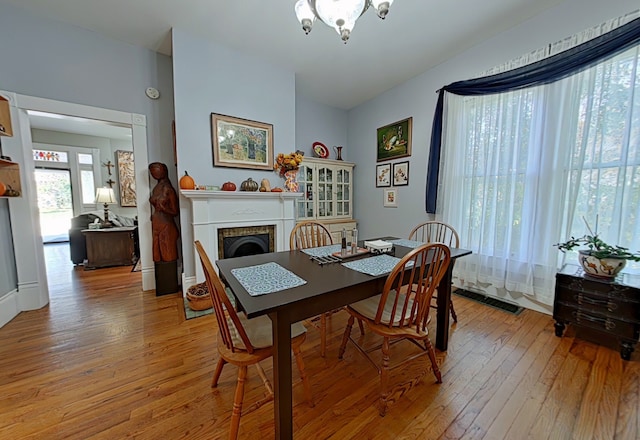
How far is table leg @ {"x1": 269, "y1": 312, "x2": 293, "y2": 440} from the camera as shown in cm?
100

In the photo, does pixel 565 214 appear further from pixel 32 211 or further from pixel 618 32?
pixel 32 211

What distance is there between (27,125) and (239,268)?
9.33 ft

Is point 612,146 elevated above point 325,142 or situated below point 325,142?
below

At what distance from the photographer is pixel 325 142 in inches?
168

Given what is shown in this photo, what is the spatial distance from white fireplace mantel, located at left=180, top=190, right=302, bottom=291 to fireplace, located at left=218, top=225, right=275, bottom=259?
6cm

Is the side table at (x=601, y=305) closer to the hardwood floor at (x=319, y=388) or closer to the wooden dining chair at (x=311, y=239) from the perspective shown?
the hardwood floor at (x=319, y=388)

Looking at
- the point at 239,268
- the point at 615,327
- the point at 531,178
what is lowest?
the point at 615,327

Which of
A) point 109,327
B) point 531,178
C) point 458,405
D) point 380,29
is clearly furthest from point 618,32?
point 109,327

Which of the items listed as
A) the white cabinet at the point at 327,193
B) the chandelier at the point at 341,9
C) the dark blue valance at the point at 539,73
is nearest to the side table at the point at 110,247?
the white cabinet at the point at 327,193

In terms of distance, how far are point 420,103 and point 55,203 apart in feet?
27.4

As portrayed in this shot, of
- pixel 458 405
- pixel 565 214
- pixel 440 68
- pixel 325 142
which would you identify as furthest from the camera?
pixel 325 142

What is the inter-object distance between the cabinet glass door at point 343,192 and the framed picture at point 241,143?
1.43 meters

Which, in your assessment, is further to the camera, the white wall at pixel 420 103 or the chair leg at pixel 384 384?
the white wall at pixel 420 103

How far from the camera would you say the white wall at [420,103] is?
200 centimetres
